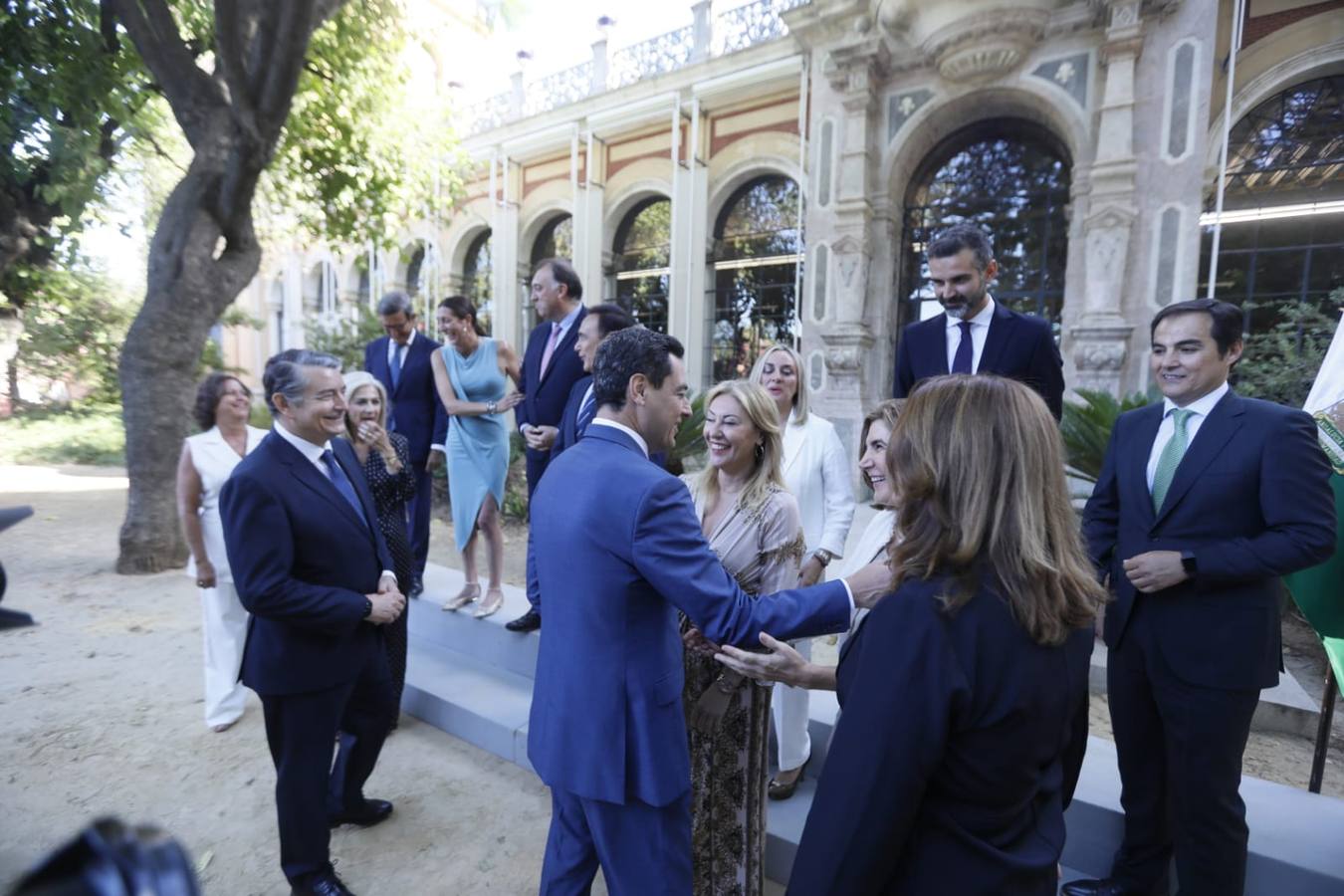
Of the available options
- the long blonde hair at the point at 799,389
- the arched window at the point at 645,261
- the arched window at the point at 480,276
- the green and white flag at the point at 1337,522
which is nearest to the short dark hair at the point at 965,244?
the long blonde hair at the point at 799,389

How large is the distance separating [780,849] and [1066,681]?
185 centimetres

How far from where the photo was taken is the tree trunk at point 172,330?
6164mm

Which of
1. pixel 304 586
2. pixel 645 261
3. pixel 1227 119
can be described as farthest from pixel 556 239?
pixel 304 586

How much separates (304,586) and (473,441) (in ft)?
7.31

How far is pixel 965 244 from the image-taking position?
102 inches

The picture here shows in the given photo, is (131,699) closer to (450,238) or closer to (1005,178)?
(1005,178)

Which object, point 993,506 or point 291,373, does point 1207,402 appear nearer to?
point 993,506

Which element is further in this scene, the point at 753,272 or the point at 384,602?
the point at 753,272

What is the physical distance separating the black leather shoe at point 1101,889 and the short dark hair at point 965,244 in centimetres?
216

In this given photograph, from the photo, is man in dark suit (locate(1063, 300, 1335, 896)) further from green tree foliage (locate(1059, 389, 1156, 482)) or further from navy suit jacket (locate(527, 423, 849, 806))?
green tree foliage (locate(1059, 389, 1156, 482))

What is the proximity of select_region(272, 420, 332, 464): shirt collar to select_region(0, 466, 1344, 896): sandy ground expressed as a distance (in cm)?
121

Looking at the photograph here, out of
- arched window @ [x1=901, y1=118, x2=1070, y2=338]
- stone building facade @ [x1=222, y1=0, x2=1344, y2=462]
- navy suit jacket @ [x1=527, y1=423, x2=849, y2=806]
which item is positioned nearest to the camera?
navy suit jacket @ [x1=527, y1=423, x2=849, y2=806]

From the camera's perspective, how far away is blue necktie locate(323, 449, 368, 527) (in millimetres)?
2367

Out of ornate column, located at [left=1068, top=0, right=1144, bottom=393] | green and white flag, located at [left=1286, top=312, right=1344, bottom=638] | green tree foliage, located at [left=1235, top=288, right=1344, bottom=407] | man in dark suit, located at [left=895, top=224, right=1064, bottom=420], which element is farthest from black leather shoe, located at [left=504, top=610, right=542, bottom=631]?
ornate column, located at [left=1068, top=0, right=1144, bottom=393]
